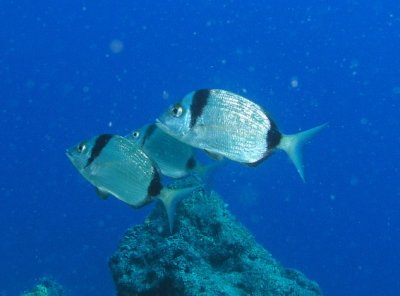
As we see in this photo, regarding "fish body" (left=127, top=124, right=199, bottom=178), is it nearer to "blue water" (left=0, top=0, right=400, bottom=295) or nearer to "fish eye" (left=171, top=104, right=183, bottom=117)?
"fish eye" (left=171, top=104, right=183, bottom=117)

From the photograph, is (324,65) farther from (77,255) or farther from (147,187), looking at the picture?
(147,187)

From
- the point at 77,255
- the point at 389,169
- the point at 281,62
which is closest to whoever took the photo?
the point at 77,255

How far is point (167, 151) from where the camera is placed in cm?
424

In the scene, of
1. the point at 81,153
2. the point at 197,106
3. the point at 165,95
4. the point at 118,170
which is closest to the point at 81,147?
the point at 81,153

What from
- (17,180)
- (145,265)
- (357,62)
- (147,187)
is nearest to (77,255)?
(17,180)

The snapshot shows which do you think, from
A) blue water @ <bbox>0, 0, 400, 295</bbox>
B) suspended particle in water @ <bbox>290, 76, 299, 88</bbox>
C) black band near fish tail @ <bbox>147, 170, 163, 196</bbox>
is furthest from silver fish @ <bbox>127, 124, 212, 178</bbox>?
A: suspended particle in water @ <bbox>290, 76, 299, 88</bbox>

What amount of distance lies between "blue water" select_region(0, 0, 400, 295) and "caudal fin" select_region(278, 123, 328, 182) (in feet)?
47.6

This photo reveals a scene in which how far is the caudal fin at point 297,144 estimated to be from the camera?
3373 millimetres

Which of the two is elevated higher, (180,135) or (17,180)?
(180,135)

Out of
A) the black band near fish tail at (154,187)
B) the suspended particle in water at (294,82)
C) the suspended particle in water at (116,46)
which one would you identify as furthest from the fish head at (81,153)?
the suspended particle in water at (116,46)

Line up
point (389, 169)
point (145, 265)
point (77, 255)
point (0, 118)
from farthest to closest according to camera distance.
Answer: point (389, 169) < point (0, 118) < point (77, 255) < point (145, 265)

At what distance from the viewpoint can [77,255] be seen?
97.9ft

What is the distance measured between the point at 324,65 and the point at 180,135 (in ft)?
268

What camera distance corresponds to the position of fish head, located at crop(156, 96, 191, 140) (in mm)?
3318
